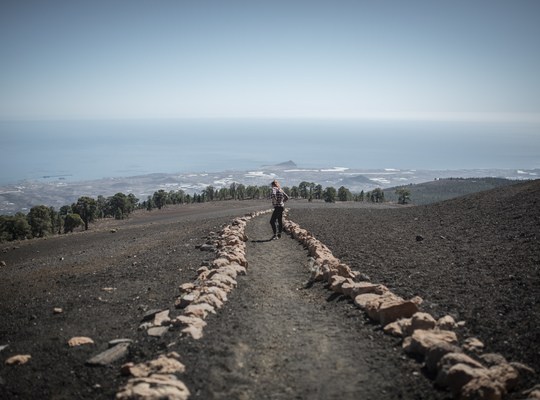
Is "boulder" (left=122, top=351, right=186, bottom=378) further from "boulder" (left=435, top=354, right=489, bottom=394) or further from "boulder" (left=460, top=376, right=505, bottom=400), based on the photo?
"boulder" (left=460, top=376, right=505, bottom=400)

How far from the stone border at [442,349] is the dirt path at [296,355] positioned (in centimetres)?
27

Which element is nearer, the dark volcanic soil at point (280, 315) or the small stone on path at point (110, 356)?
the dark volcanic soil at point (280, 315)

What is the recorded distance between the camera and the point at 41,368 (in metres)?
6.23

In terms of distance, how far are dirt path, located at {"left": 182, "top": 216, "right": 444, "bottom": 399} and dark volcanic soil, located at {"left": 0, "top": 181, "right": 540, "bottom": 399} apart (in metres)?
0.02

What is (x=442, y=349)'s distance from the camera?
5.33m

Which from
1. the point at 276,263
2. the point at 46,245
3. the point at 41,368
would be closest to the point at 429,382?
the point at 41,368

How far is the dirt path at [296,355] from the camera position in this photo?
5277 millimetres

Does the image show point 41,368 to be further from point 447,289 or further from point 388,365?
point 447,289

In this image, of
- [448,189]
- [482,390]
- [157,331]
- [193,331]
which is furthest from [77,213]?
[448,189]

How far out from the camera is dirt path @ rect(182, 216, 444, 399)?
5.28m

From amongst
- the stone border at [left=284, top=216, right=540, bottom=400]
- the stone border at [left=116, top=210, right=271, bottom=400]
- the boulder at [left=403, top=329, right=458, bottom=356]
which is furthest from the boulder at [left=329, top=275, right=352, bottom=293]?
the boulder at [left=403, top=329, right=458, bottom=356]

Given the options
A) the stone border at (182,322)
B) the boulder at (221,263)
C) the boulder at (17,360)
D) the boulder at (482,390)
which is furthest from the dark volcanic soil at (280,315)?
the boulder at (221,263)

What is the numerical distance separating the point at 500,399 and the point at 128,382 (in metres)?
5.31

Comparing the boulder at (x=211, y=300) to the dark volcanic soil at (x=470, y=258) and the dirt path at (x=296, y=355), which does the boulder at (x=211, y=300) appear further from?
the dark volcanic soil at (x=470, y=258)
